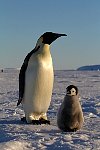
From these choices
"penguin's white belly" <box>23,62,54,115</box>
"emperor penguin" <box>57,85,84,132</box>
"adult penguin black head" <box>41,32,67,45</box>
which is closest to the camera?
"emperor penguin" <box>57,85,84,132</box>

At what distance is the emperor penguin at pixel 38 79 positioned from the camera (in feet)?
17.9

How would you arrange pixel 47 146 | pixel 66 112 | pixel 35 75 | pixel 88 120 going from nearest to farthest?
pixel 47 146 < pixel 66 112 < pixel 35 75 < pixel 88 120

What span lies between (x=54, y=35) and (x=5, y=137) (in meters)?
1.98

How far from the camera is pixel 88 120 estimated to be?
584cm

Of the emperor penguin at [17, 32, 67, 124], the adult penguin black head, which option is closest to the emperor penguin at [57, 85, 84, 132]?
the emperor penguin at [17, 32, 67, 124]

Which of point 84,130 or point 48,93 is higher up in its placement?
point 48,93

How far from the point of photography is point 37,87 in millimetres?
5504

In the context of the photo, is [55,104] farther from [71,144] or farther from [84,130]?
[71,144]

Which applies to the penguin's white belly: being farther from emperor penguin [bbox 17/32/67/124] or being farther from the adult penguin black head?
the adult penguin black head

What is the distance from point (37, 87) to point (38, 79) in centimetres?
12

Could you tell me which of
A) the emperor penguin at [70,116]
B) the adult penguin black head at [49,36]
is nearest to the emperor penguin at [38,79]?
the adult penguin black head at [49,36]

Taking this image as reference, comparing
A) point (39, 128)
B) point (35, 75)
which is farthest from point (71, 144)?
point (35, 75)

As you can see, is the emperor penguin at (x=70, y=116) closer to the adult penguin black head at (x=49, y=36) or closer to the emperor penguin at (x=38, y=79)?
the emperor penguin at (x=38, y=79)

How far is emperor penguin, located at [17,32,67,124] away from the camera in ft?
17.9
